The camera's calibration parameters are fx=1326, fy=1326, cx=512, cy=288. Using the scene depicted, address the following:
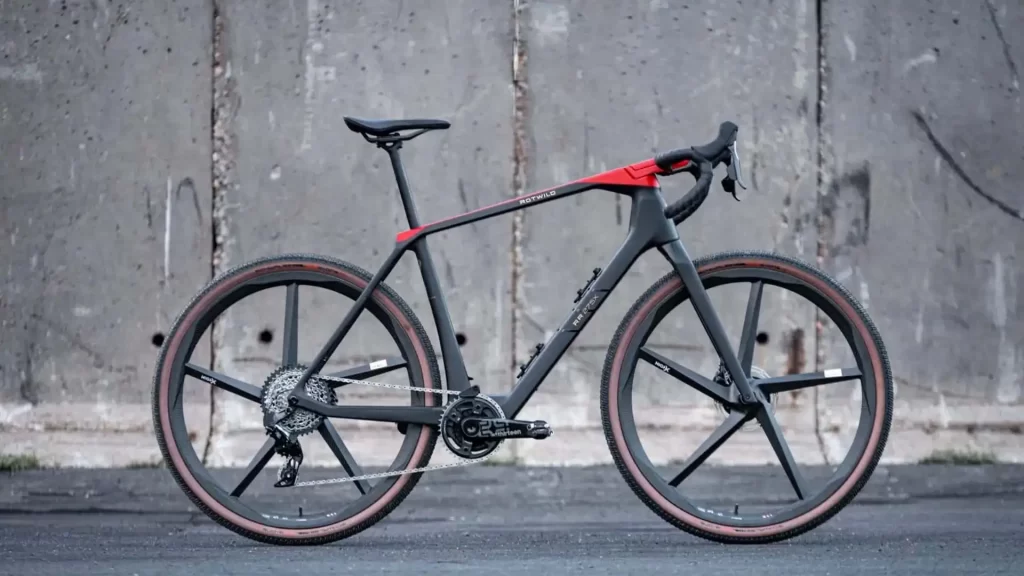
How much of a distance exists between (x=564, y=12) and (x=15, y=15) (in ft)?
7.86

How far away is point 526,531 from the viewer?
431 cm

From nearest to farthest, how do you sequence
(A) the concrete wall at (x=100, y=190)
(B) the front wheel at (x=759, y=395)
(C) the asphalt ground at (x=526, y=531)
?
(C) the asphalt ground at (x=526, y=531)
(B) the front wheel at (x=759, y=395)
(A) the concrete wall at (x=100, y=190)

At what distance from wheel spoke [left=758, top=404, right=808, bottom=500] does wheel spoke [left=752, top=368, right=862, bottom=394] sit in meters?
0.07

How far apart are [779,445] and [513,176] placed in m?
2.47

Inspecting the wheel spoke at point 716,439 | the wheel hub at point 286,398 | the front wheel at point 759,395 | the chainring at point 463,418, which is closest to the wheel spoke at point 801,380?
the front wheel at point 759,395

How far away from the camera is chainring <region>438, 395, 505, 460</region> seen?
3.61 metres

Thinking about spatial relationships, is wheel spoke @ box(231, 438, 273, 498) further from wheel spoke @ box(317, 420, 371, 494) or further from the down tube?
the down tube

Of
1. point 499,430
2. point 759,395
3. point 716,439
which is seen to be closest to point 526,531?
point 499,430

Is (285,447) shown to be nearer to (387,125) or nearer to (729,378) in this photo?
(387,125)

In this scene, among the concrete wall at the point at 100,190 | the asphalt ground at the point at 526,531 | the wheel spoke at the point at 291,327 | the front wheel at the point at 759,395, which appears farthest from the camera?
the concrete wall at the point at 100,190

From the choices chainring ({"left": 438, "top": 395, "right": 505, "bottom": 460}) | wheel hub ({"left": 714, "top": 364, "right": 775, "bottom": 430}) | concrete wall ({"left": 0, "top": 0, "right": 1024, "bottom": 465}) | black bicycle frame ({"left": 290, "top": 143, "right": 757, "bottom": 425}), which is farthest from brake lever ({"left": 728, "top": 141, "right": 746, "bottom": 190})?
concrete wall ({"left": 0, "top": 0, "right": 1024, "bottom": 465})

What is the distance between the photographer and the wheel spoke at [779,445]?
11.9 feet

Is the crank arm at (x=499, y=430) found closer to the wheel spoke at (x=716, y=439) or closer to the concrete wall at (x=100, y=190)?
the wheel spoke at (x=716, y=439)

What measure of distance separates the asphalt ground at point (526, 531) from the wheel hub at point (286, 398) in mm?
346
